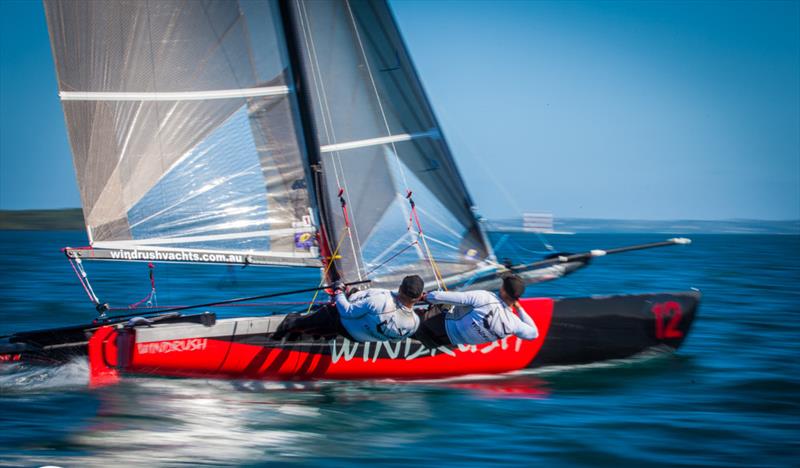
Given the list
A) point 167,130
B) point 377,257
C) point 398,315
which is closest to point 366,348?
point 398,315

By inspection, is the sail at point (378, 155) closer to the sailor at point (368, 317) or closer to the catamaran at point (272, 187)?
the catamaran at point (272, 187)

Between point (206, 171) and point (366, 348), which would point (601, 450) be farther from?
point (206, 171)

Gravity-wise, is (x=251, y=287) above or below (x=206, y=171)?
below

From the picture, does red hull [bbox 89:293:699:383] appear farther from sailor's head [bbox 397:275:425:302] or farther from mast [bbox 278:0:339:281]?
mast [bbox 278:0:339:281]

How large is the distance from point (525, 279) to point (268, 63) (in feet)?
10.7

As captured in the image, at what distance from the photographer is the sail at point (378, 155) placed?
7160 millimetres

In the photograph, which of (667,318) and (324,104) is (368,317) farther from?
(667,318)

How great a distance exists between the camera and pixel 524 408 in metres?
6.02

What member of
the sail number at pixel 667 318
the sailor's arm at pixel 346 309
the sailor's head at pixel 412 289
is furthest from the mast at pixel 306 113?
the sail number at pixel 667 318

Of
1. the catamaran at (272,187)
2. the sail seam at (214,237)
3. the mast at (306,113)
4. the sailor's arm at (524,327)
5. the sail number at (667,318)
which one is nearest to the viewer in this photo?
the sailor's arm at (524,327)

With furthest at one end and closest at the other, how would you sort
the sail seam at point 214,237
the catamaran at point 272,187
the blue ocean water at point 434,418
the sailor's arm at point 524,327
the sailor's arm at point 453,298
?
the sail seam at point 214,237, the catamaran at point 272,187, the sailor's arm at point 524,327, the sailor's arm at point 453,298, the blue ocean water at point 434,418

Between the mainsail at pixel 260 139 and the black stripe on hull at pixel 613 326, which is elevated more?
the mainsail at pixel 260 139

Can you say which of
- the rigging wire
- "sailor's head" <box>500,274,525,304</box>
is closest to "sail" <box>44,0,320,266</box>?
the rigging wire

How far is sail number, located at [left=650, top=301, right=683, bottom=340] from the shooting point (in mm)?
7285
